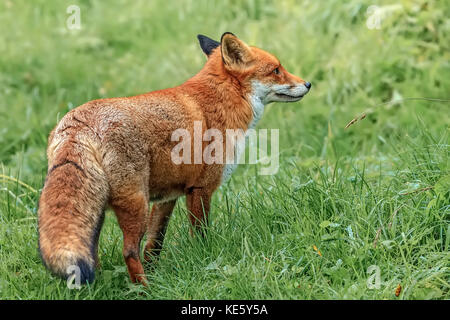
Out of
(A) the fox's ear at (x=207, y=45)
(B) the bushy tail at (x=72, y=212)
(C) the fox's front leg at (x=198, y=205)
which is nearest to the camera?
(B) the bushy tail at (x=72, y=212)

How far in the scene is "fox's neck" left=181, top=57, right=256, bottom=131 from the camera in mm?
4977

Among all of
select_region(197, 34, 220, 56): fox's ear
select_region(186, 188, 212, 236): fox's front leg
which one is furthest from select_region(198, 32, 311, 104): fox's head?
select_region(186, 188, 212, 236): fox's front leg

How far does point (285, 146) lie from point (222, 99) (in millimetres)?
2738

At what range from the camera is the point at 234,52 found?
5.14 metres

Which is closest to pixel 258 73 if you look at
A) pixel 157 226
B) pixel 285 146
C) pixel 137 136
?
pixel 137 136

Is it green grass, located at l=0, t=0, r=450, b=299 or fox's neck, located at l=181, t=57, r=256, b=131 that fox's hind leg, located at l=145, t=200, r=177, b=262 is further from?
fox's neck, located at l=181, t=57, r=256, b=131

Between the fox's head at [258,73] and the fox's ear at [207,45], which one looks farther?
the fox's ear at [207,45]

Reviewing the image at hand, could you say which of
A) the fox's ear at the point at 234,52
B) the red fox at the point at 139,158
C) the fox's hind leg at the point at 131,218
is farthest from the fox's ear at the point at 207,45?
the fox's hind leg at the point at 131,218

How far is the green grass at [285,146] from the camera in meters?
4.28

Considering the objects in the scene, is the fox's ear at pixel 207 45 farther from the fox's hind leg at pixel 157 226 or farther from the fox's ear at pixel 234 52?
the fox's hind leg at pixel 157 226

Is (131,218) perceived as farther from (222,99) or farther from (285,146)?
(285,146)

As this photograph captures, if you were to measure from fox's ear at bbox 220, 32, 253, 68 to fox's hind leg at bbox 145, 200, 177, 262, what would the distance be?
1.23 meters

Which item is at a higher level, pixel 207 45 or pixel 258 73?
pixel 207 45
